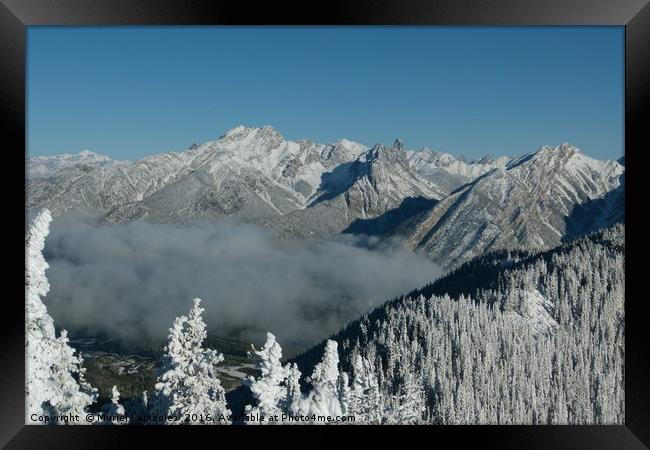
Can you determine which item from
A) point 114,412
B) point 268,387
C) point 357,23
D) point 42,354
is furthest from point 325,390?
point 357,23

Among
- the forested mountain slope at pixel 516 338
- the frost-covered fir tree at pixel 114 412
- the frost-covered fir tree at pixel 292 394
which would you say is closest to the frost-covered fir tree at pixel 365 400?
the frost-covered fir tree at pixel 292 394

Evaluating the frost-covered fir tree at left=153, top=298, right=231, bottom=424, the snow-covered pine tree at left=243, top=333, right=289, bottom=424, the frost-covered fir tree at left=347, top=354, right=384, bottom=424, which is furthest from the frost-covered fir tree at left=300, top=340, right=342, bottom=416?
the frost-covered fir tree at left=153, top=298, right=231, bottom=424

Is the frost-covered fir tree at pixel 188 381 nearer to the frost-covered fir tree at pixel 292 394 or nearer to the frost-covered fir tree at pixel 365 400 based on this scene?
the frost-covered fir tree at pixel 292 394

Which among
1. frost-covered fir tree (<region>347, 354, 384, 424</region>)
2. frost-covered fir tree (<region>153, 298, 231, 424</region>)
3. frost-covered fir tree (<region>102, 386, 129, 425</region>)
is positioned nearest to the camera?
frost-covered fir tree (<region>102, 386, 129, 425</region>)

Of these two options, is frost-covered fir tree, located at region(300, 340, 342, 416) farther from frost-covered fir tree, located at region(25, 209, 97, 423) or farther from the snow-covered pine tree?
frost-covered fir tree, located at region(25, 209, 97, 423)

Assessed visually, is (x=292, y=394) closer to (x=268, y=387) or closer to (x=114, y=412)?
(x=268, y=387)
